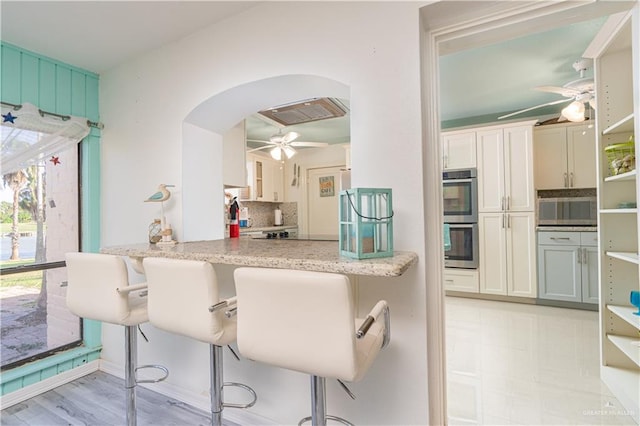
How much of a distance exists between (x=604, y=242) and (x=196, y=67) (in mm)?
3055

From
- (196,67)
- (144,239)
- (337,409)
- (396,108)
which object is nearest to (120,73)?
(196,67)

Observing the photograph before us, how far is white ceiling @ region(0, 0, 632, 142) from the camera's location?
1.77 metres

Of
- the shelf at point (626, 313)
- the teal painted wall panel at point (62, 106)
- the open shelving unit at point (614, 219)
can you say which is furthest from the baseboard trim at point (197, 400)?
the open shelving unit at point (614, 219)

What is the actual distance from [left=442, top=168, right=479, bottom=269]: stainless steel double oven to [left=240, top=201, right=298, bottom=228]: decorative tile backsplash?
2.55 m

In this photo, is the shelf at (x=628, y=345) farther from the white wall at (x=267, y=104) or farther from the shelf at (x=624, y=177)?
the white wall at (x=267, y=104)

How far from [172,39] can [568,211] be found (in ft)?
15.2

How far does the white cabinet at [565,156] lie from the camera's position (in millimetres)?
3842

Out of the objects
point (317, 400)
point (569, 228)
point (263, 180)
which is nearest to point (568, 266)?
point (569, 228)

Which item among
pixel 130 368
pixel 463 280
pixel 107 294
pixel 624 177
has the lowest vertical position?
pixel 463 280

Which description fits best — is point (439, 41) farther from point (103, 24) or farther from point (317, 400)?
point (103, 24)

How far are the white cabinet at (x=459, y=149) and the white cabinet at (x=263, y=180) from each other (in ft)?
9.15

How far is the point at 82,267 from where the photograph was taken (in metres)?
Answer: 1.54

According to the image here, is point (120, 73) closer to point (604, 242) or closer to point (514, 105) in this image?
point (604, 242)

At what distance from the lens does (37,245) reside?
92.1 inches
